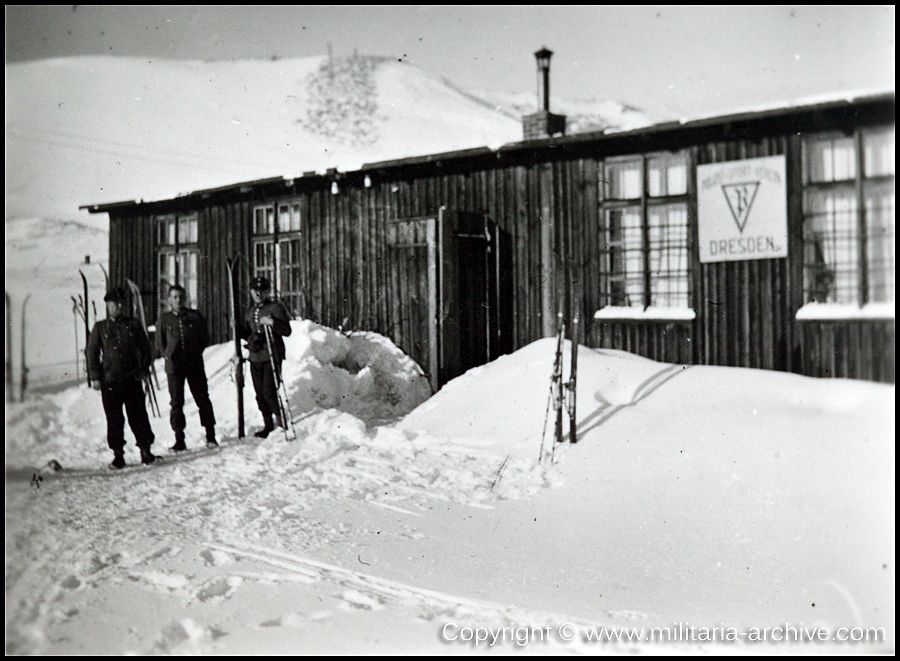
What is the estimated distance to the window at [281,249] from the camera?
153 inches

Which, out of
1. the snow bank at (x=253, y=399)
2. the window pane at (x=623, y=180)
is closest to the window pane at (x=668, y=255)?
the window pane at (x=623, y=180)

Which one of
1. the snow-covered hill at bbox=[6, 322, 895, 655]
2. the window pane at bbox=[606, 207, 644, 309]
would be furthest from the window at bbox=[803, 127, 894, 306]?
the window pane at bbox=[606, 207, 644, 309]

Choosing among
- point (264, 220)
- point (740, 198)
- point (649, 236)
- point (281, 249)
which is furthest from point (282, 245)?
point (740, 198)

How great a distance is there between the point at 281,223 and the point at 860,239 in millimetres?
3327

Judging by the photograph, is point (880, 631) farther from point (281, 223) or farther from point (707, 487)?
point (281, 223)

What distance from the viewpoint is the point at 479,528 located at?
2.98m

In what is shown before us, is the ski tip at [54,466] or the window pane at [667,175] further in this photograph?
the window pane at [667,175]

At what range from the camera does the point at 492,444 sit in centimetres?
A: 346

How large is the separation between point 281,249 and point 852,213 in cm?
330

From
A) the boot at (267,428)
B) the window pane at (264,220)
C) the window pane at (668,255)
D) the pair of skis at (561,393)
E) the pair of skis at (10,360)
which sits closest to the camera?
the pair of skis at (10,360)

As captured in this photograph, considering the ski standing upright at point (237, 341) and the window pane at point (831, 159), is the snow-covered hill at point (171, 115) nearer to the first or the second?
the ski standing upright at point (237, 341)

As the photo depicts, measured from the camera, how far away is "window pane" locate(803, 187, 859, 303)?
280cm

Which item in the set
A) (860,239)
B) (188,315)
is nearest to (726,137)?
(860,239)

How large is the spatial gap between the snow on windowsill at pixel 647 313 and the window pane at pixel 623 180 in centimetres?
79
